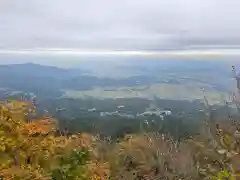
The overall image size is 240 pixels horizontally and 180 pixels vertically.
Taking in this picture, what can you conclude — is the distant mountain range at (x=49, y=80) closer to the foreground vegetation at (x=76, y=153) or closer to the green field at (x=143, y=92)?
the green field at (x=143, y=92)

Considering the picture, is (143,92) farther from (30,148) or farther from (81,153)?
(30,148)

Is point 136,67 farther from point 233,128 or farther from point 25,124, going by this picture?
point 233,128

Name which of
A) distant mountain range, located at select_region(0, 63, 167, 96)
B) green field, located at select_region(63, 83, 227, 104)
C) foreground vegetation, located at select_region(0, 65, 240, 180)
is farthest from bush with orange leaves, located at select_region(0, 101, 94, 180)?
green field, located at select_region(63, 83, 227, 104)

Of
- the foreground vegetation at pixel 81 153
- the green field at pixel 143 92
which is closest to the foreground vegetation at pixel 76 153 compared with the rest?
the foreground vegetation at pixel 81 153

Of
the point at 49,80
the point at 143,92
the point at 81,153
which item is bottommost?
the point at 81,153

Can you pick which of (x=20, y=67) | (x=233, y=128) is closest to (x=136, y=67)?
(x=20, y=67)

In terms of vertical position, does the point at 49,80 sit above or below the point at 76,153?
above

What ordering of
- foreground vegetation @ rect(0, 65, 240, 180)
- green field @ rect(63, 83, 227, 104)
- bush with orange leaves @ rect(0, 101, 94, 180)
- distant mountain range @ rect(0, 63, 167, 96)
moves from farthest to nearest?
green field @ rect(63, 83, 227, 104), distant mountain range @ rect(0, 63, 167, 96), bush with orange leaves @ rect(0, 101, 94, 180), foreground vegetation @ rect(0, 65, 240, 180)

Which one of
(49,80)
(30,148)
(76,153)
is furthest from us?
(49,80)

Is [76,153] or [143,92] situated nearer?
[76,153]

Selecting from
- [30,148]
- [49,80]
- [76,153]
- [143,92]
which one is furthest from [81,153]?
[143,92]

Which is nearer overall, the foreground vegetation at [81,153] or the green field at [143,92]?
the foreground vegetation at [81,153]

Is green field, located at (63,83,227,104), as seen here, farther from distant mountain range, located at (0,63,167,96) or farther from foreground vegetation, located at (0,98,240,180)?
foreground vegetation, located at (0,98,240,180)
